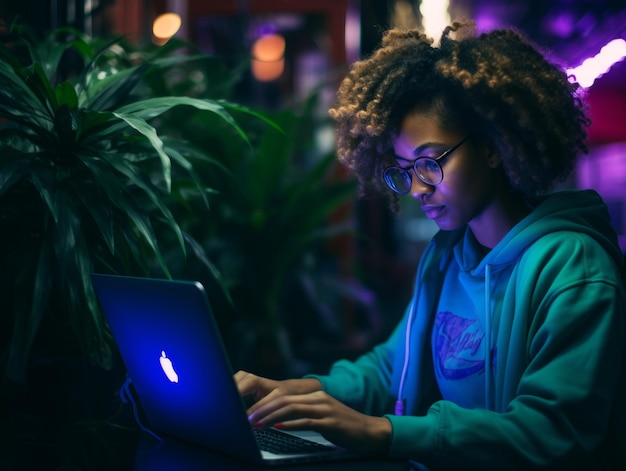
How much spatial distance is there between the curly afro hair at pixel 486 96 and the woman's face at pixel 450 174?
0.02 m

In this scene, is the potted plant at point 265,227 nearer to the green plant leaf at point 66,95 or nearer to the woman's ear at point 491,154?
the green plant leaf at point 66,95

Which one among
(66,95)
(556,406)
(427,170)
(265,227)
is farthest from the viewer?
(265,227)

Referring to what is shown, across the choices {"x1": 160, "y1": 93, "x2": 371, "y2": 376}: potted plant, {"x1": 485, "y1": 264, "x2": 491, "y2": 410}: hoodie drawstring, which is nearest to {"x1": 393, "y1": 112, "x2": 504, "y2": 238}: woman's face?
{"x1": 485, "y1": 264, "x2": 491, "y2": 410}: hoodie drawstring

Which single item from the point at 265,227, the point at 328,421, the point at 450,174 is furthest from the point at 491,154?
the point at 265,227

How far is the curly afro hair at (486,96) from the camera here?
3.83ft

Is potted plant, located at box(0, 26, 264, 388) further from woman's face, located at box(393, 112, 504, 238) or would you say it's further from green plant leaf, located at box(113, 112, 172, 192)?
woman's face, located at box(393, 112, 504, 238)

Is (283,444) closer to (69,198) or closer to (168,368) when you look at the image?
(168,368)

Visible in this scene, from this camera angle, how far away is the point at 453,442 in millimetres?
992

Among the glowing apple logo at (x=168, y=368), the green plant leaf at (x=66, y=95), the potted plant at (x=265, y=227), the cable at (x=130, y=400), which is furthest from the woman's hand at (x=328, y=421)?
the potted plant at (x=265, y=227)

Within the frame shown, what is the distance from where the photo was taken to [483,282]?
1.31 m

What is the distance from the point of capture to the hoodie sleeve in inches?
38.5

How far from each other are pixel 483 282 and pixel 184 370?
1.79 feet

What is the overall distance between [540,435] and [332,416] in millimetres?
267

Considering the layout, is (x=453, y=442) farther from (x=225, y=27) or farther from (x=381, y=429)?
(x=225, y=27)
